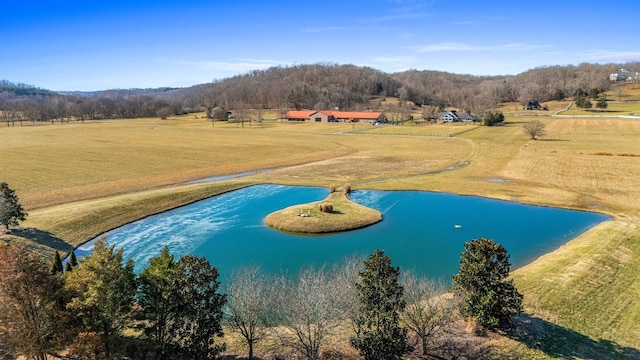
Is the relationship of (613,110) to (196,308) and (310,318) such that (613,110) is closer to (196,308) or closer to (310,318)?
(310,318)

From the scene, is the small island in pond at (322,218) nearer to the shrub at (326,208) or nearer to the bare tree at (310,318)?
the shrub at (326,208)

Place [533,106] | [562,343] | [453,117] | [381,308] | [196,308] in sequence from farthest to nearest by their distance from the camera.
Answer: [533,106] → [453,117] → [562,343] → [381,308] → [196,308]

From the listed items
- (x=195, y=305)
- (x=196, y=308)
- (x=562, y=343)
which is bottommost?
(x=562, y=343)

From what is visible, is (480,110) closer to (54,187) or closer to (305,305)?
(54,187)

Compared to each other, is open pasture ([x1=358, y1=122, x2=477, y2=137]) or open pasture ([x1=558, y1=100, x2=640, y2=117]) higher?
open pasture ([x1=558, y1=100, x2=640, y2=117])

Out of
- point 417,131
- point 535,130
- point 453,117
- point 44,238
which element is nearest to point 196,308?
point 44,238

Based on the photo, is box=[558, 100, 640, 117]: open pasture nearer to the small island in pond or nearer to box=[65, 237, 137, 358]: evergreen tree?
the small island in pond

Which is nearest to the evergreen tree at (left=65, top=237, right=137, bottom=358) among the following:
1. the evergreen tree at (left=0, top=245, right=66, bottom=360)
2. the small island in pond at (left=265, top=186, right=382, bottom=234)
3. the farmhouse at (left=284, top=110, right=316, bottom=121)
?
the evergreen tree at (left=0, top=245, right=66, bottom=360)
